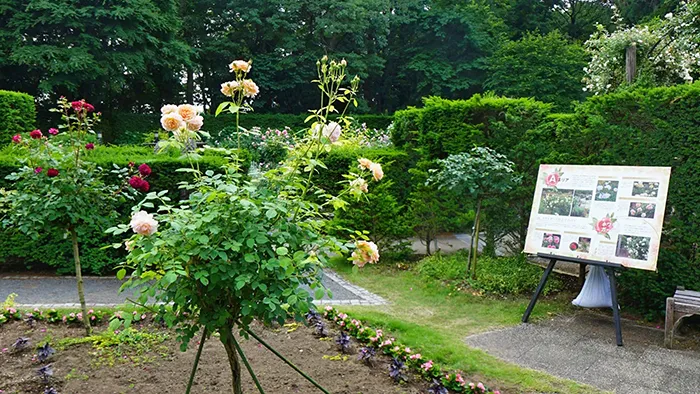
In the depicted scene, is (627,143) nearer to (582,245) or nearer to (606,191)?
(606,191)

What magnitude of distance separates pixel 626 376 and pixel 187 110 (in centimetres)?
353

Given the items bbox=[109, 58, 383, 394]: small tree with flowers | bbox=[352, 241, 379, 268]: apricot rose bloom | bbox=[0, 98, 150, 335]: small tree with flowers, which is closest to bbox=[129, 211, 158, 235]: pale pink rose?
bbox=[109, 58, 383, 394]: small tree with flowers

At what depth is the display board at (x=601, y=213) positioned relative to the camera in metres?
4.44

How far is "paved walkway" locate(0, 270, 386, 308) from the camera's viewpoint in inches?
202

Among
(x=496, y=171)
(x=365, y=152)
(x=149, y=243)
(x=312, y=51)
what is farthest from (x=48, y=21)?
(x=149, y=243)

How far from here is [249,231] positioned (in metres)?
2.25

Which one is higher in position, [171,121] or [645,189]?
[171,121]

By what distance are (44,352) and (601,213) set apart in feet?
15.7

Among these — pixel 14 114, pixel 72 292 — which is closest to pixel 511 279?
pixel 72 292

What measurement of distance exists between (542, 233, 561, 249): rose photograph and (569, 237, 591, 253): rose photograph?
15 centimetres

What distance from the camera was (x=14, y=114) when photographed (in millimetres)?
8727

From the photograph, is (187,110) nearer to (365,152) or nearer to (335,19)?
(365,152)

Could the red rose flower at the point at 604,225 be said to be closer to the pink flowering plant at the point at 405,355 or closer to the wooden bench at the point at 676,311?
the wooden bench at the point at 676,311

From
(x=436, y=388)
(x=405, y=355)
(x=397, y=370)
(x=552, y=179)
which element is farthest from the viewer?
(x=552, y=179)
